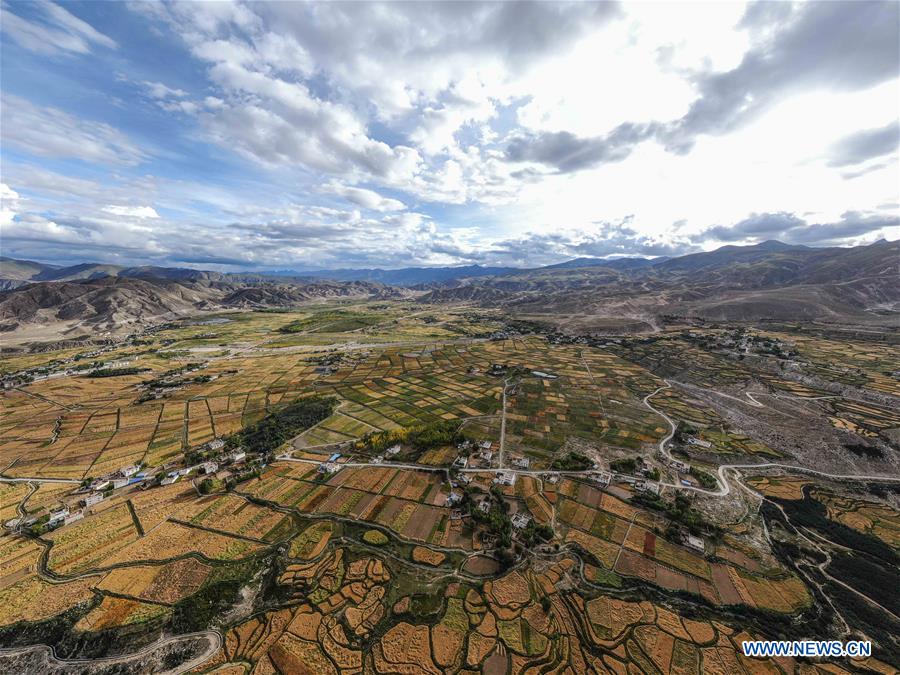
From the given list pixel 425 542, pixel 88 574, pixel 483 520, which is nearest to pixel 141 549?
pixel 88 574

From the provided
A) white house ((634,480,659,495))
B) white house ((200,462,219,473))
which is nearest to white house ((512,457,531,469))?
white house ((634,480,659,495))

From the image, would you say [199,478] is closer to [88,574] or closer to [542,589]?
[88,574]

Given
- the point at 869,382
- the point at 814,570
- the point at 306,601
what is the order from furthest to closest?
the point at 869,382 → the point at 814,570 → the point at 306,601

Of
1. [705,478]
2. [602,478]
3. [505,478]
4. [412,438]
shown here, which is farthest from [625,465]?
[412,438]

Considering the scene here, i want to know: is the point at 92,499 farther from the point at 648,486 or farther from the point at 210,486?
the point at 648,486

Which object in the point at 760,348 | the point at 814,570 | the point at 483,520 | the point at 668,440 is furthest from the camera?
the point at 760,348

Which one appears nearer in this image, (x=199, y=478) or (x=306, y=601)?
(x=306, y=601)
